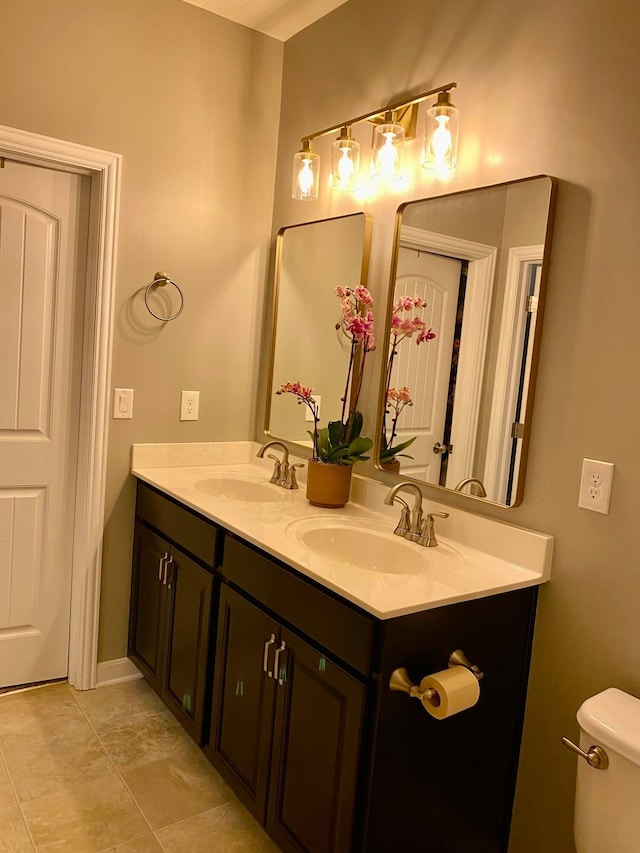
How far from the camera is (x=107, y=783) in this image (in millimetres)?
2070

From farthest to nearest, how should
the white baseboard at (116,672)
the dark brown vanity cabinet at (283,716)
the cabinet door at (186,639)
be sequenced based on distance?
the white baseboard at (116,672) → the cabinet door at (186,639) → the dark brown vanity cabinet at (283,716)

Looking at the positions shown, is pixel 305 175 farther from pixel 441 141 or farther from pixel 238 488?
pixel 238 488

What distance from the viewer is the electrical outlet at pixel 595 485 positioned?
1.57 metres

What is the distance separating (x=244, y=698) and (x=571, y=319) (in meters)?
1.33

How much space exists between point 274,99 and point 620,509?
2.09 m

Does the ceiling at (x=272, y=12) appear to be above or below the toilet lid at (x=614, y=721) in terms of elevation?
above

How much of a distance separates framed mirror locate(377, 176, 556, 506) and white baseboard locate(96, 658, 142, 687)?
52.4 inches

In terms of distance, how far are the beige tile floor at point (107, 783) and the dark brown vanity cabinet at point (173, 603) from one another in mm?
127

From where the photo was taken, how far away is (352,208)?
2.38 metres

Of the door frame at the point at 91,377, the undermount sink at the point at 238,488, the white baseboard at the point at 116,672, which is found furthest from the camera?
the white baseboard at the point at 116,672

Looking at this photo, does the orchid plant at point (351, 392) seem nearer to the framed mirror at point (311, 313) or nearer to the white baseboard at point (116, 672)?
the framed mirror at point (311, 313)

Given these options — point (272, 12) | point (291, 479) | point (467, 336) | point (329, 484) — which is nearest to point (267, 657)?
point (329, 484)

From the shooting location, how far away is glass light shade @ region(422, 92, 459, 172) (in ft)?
6.20

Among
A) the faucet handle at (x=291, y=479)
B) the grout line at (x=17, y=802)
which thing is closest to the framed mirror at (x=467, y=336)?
the faucet handle at (x=291, y=479)
